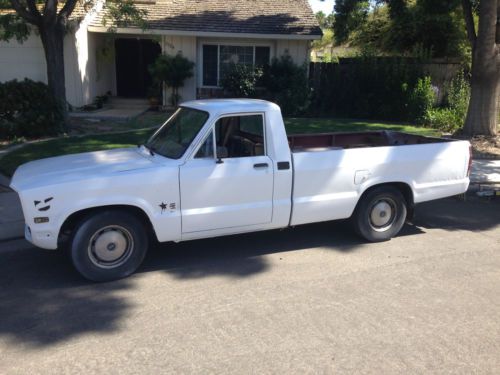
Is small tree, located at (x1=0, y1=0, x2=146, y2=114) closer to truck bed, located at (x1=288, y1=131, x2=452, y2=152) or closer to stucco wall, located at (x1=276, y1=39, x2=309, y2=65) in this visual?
stucco wall, located at (x1=276, y1=39, x2=309, y2=65)

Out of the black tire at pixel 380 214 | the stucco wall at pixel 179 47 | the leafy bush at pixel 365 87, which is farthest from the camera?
the stucco wall at pixel 179 47

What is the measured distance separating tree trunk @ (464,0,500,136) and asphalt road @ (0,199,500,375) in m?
7.04

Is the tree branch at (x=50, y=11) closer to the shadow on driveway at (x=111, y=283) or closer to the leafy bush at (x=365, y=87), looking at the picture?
the shadow on driveway at (x=111, y=283)

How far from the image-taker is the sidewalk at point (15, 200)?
6.38 m

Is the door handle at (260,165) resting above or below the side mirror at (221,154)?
below

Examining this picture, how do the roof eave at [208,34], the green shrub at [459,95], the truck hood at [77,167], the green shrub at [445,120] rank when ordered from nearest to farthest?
the truck hood at [77,167], the green shrub at [445,120], the green shrub at [459,95], the roof eave at [208,34]

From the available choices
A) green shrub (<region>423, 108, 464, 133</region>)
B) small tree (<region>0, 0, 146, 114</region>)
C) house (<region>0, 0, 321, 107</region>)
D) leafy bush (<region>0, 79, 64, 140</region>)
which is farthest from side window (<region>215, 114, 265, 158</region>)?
house (<region>0, 0, 321, 107</region>)

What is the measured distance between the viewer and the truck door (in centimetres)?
509

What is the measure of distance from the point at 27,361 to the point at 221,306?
159 cm

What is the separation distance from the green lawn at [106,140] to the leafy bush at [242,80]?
2.23m

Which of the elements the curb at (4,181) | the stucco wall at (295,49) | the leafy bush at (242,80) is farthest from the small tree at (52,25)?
the stucco wall at (295,49)

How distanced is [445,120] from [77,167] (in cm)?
1250

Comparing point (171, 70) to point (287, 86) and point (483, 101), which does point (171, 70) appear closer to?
point (287, 86)

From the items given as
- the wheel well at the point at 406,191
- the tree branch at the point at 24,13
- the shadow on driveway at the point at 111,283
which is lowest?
the shadow on driveway at the point at 111,283
